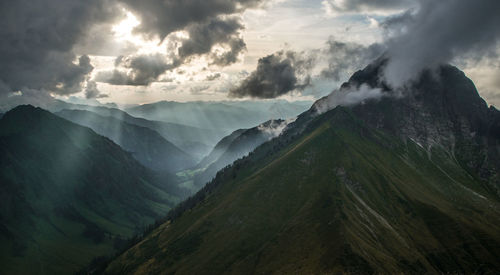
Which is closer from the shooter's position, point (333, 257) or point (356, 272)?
point (356, 272)

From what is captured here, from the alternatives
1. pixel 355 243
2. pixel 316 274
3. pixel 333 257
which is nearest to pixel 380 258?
pixel 355 243

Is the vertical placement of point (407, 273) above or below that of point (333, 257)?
below

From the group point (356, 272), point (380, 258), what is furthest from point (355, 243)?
point (356, 272)

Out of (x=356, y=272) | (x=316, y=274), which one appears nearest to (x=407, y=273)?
(x=356, y=272)

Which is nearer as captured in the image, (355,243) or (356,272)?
(356,272)

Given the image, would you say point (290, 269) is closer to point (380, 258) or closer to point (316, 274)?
point (316, 274)

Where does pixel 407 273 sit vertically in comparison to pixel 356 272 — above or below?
below

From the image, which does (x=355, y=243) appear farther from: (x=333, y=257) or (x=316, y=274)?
(x=316, y=274)
